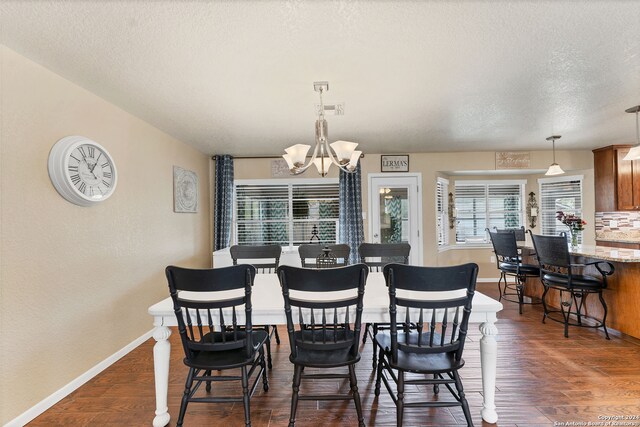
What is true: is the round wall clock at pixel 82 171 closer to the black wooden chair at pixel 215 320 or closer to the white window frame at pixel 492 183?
the black wooden chair at pixel 215 320

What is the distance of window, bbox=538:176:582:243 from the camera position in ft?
17.4

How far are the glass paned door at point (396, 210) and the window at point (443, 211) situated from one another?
0.59 m

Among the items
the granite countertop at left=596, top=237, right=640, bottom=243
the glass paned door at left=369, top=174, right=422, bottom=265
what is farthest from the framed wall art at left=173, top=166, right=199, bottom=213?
the granite countertop at left=596, top=237, right=640, bottom=243

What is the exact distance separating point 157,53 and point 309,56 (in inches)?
38.4

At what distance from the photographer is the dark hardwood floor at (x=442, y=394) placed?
1.94 m

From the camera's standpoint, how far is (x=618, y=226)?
191 inches

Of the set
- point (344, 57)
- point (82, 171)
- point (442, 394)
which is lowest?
point (442, 394)

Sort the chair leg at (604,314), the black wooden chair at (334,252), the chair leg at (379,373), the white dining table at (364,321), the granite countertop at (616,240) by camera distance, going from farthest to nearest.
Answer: the granite countertop at (616,240)
the chair leg at (604,314)
the black wooden chair at (334,252)
the chair leg at (379,373)
the white dining table at (364,321)

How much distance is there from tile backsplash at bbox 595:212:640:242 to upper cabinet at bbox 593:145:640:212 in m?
0.16

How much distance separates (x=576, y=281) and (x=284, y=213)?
3972 millimetres

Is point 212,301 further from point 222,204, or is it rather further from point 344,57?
point 222,204

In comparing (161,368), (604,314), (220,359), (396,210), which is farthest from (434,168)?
(161,368)

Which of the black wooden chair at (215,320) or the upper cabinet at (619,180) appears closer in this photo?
the black wooden chair at (215,320)

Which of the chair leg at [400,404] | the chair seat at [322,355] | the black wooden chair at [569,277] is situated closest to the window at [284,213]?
the black wooden chair at [569,277]
